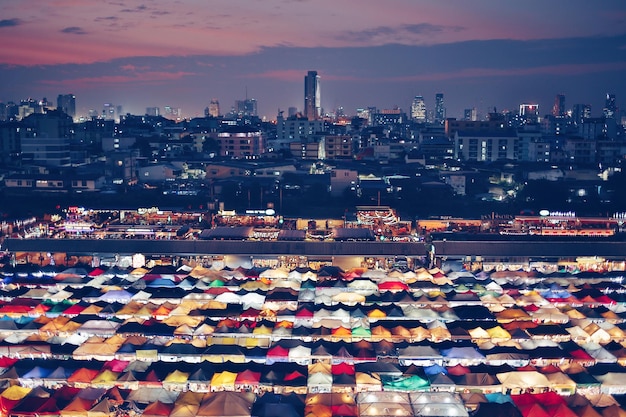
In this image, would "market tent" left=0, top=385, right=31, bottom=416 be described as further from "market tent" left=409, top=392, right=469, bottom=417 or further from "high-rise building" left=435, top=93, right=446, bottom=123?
"high-rise building" left=435, top=93, right=446, bottom=123

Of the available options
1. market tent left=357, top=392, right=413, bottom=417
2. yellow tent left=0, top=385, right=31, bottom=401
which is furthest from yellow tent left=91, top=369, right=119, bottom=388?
market tent left=357, top=392, right=413, bottom=417

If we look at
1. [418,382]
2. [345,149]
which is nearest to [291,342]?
[418,382]

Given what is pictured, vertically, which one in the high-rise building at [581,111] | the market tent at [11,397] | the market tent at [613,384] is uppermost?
the high-rise building at [581,111]

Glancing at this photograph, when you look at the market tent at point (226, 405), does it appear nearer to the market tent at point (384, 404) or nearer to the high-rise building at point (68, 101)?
the market tent at point (384, 404)

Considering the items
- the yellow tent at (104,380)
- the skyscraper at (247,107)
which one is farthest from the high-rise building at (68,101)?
the yellow tent at (104,380)

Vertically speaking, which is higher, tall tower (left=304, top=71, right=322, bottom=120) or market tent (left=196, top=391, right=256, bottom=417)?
tall tower (left=304, top=71, right=322, bottom=120)

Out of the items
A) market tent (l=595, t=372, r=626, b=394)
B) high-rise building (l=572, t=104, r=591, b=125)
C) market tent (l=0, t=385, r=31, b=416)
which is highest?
high-rise building (l=572, t=104, r=591, b=125)

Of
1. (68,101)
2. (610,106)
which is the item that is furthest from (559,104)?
(68,101)

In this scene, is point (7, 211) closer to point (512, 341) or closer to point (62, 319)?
point (62, 319)

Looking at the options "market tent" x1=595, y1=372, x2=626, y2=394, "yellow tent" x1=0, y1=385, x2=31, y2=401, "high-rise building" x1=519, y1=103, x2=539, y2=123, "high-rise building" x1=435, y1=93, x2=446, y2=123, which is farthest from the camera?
"high-rise building" x1=435, y1=93, x2=446, y2=123
